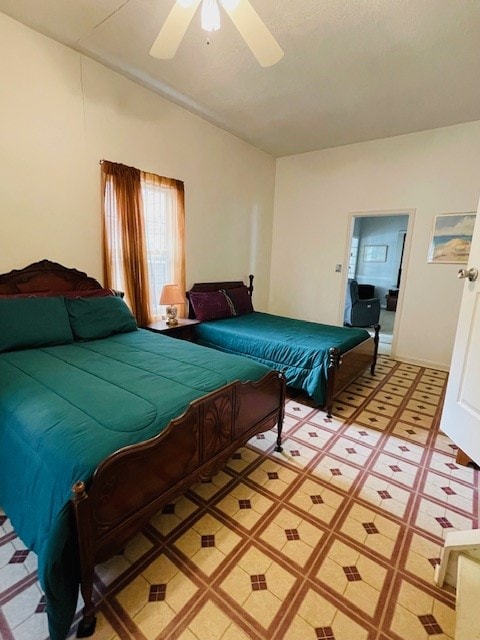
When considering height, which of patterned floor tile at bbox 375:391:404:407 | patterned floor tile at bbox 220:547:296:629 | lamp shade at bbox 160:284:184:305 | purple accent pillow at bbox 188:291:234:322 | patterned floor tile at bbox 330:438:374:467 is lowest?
patterned floor tile at bbox 220:547:296:629

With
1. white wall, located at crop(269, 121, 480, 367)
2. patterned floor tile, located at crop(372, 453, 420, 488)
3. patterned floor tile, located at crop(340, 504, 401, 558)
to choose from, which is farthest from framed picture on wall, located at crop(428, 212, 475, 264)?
patterned floor tile, located at crop(340, 504, 401, 558)

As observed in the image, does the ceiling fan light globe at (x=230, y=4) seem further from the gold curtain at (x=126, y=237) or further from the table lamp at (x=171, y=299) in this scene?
the table lamp at (x=171, y=299)

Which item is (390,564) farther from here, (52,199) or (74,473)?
(52,199)

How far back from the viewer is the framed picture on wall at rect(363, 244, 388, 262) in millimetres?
8406

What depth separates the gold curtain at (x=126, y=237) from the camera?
2994 mm

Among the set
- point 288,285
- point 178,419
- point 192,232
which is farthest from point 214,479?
point 288,285

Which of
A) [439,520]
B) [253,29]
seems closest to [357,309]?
[439,520]

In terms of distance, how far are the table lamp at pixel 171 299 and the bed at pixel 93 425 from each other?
95 cm

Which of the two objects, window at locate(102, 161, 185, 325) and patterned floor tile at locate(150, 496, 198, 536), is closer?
patterned floor tile at locate(150, 496, 198, 536)

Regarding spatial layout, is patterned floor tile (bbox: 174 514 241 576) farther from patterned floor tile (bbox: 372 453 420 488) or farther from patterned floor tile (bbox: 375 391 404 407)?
patterned floor tile (bbox: 375 391 404 407)

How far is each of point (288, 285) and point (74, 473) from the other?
460 centimetres

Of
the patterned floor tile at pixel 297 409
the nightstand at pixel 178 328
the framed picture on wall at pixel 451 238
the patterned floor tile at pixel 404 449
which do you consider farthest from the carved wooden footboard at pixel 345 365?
the nightstand at pixel 178 328

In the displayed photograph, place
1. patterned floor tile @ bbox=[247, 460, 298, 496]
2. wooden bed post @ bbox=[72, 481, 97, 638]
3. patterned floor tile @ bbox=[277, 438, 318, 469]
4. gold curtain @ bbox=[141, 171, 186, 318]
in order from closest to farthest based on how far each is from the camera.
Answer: wooden bed post @ bbox=[72, 481, 97, 638], patterned floor tile @ bbox=[247, 460, 298, 496], patterned floor tile @ bbox=[277, 438, 318, 469], gold curtain @ bbox=[141, 171, 186, 318]

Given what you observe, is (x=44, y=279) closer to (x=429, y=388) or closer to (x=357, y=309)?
(x=429, y=388)
